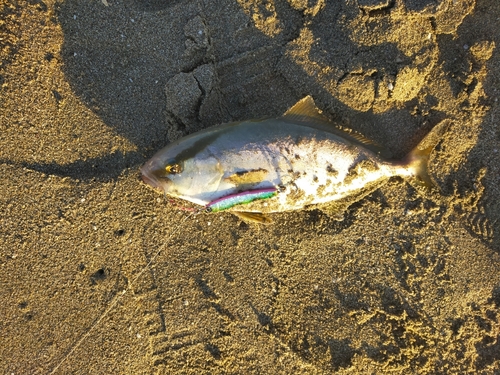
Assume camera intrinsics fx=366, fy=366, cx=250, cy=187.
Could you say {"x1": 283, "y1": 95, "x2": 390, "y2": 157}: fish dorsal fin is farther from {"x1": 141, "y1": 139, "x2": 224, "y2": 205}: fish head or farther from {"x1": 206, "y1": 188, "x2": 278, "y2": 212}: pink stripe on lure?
{"x1": 141, "y1": 139, "x2": 224, "y2": 205}: fish head

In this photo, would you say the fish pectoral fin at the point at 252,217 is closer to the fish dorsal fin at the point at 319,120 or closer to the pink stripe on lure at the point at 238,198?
the pink stripe on lure at the point at 238,198

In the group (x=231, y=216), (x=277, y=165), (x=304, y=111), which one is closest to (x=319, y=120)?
(x=304, y=111)

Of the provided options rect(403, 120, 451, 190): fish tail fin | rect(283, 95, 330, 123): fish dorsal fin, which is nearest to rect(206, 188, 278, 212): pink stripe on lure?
rect(283, 95, 330, 123): fish dorsal fin

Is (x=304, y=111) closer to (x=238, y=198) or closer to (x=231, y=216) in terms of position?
(x=238, y=198)

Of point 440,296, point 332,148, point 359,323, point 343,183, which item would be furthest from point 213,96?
point 440,296

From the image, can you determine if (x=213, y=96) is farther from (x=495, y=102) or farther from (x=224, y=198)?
(x=495, y=102)
